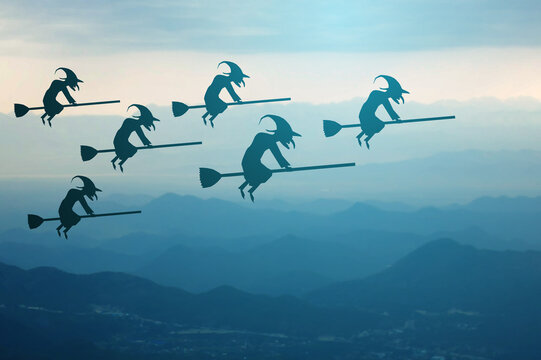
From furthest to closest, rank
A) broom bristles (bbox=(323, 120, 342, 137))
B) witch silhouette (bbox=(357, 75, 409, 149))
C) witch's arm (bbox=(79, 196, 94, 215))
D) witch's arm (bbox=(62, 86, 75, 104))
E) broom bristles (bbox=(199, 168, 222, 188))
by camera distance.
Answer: witch's arm (bbox=(62, 86, 75, 104)) < witch's arm (bbox=(79, 196, 94, 215)) < witch silhouette (bbox=(357, 75, 409, 149)) < broom bristles (bbox=(323, 120, 342, 137)) < broom bristles (bbox=(199, 168, 222, 188))

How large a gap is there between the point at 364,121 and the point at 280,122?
4590mm

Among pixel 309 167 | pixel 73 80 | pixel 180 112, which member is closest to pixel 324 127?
pixel 309 167

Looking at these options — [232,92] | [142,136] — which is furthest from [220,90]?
[142,136]

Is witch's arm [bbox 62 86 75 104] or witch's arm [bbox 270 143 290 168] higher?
witch's arm [bbox 62 86 75 104]

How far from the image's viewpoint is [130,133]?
35688 millimetres

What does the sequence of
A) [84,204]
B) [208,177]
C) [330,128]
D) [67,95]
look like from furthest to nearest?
[67,95] < [84,204] < [330,128] < [208,177]

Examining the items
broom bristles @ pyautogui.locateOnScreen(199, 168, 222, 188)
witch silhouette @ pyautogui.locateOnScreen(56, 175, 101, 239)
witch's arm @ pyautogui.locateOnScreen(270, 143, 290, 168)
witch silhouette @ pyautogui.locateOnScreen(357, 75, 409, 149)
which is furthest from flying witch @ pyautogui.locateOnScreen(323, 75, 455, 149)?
witch silhouette @ pyautogui.locateOnScreen(56, 175, 101, 239)

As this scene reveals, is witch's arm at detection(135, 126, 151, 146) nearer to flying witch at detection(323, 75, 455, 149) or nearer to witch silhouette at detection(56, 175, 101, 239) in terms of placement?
witch silhouette at detection(56, 175, 101, 239)

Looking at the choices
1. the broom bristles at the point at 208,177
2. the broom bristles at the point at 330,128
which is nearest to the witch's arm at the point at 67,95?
the broom bristles at the point at 208,177

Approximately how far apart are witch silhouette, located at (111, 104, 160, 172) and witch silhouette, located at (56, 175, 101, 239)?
5.37 feet

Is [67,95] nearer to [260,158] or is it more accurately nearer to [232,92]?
[232,92]

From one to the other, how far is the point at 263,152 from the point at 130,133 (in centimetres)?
815

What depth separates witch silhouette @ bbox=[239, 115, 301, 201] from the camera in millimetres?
30609

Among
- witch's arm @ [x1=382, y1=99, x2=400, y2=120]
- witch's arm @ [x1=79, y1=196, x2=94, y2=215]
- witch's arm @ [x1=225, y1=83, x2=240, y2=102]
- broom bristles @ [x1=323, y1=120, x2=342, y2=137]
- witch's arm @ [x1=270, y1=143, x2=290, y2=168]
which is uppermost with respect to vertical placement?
witch's arm @ [x1=225, y1=83, x2=240, y2=102]
